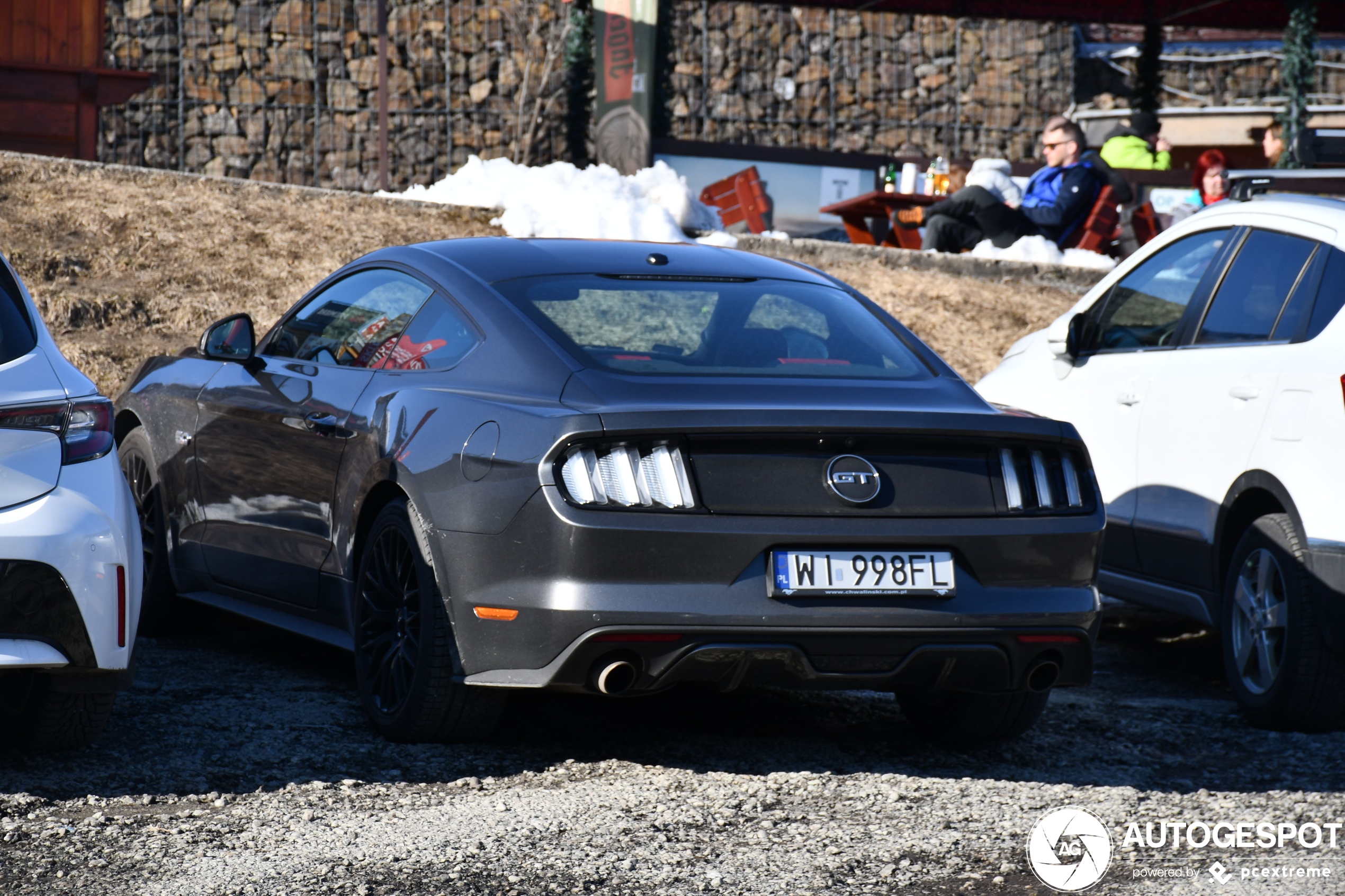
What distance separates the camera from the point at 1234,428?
17.6ft

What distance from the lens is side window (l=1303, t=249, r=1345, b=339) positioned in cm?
507

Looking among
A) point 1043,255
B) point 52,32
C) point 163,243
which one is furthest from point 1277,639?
point 52,32

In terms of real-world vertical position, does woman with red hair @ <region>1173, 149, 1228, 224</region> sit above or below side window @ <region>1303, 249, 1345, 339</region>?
above

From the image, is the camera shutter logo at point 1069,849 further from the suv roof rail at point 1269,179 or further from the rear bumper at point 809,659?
the suv roof rail at point 1269,179

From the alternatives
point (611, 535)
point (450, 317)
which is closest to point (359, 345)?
point (450, 317)

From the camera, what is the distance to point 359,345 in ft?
16.5

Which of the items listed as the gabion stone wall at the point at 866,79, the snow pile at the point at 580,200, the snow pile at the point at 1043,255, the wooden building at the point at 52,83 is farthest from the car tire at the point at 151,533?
the gabion stone wall at the point at 866,79

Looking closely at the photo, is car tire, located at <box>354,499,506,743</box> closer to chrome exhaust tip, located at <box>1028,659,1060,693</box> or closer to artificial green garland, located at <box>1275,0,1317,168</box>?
chrome exhaust tip, located at <box>1028,659,1060,693</box>

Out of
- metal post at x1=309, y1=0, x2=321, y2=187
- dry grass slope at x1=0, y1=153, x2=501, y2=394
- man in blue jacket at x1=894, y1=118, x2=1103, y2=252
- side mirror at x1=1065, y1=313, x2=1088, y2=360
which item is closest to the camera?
side mirror at x1=1065, y1=313, x2=1088, y2=360

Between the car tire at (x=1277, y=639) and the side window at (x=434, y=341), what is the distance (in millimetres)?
2573

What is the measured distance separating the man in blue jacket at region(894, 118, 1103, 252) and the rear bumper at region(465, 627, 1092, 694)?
9.77 metres

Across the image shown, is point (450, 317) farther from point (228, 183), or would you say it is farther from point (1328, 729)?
point (228, 183)

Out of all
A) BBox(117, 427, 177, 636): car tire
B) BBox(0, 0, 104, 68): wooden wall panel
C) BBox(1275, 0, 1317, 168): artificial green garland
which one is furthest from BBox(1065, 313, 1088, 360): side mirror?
BBox(1275, 0, 1317, 168): artificial green garland

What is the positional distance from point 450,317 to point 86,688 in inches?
55.9
